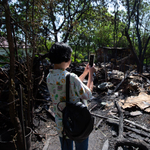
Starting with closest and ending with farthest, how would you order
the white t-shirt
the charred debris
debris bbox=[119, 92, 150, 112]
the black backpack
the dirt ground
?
the black backpack < the white t-shirt < the charred debris < the dirt ground < debris bbox=[119, 92, 150, 112]

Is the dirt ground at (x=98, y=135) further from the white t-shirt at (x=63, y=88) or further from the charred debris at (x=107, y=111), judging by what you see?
the white t-shirt at (x=63, y=88)

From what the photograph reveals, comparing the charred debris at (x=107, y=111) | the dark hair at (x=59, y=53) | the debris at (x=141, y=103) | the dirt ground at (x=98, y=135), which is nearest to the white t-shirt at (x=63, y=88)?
the dark hair at (x=59, y=53)

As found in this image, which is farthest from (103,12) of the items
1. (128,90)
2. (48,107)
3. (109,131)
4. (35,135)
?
(35,135)

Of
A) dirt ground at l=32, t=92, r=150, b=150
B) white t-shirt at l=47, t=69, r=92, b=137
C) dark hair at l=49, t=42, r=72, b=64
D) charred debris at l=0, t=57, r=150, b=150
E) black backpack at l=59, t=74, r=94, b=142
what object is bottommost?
dirt ground at l=32, t=92, r=150, b=150

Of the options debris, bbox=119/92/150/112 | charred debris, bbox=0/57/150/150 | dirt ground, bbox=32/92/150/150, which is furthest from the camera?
debris, bbox=119/92/150/112

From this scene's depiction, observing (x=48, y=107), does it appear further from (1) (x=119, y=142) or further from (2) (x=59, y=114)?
(2) (x=59, y=114)

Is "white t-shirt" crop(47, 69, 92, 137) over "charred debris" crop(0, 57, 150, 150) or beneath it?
over

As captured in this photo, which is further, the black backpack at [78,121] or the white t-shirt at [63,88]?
the white t-shirt at [63,88]

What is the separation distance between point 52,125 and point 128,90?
4.83 meters

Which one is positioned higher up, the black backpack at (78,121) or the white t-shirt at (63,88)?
the white t-shirt at (63,88)

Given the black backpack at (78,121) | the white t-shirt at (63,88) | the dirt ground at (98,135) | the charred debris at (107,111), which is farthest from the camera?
the dirt ground at (98,135)

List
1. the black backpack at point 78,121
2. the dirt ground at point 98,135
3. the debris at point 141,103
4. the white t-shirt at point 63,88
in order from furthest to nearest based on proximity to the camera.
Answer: the debris at point 141,103
the dirt ground at point 98,135
the white t-shirt at point 63,88
the black backpack at point 78,121

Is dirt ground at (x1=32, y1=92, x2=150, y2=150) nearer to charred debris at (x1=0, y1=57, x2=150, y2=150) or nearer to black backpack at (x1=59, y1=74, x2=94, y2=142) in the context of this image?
charred debris at (x1=0, y1=57, x2=150, y2=150)

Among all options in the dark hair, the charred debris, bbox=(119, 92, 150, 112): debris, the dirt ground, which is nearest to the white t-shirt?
the dark hair
